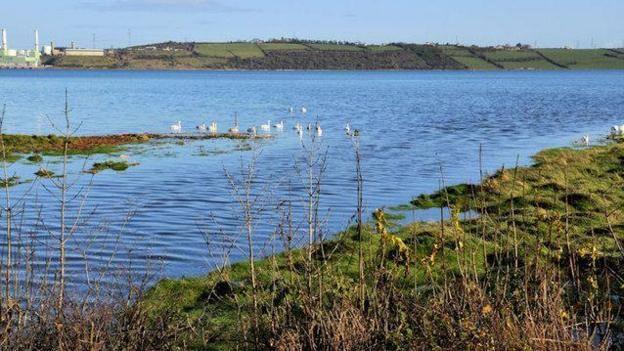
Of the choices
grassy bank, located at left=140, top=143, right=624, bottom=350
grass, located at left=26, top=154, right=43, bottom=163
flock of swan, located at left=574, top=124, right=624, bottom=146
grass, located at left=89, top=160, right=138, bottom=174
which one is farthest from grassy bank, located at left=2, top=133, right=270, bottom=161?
grassy bank, located at left=140, top=143, right=624, bottom=350

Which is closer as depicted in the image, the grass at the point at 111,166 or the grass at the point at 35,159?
the grass at the point at 111,166

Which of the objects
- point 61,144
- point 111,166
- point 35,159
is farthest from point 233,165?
point 61,144

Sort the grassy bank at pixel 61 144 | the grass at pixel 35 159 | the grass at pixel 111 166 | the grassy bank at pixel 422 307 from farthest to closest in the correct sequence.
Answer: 1. the grassy bank at pixel 61 144
2. the grass at pixel 35 159
3. the grass at pixel 111 166
4. the grassy bank at pixel 422 307

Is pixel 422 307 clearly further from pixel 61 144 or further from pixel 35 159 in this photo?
pixel 61 144

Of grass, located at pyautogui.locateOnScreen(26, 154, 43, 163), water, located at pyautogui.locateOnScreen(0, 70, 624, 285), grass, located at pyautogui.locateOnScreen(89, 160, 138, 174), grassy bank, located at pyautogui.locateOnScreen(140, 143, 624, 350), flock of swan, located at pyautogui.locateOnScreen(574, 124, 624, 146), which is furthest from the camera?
flock of swan, located at pyautogui.locateOnScreen(574, 124, 624, 146)

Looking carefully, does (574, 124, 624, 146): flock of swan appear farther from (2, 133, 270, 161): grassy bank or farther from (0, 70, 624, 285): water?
(2, 133, 270, 161): grassy bank

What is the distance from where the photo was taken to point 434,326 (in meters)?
7.46

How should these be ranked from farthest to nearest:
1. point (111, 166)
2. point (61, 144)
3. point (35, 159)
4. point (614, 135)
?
point (614, 135)
point (61, 144)
point (35, 159)
point (111, 166)

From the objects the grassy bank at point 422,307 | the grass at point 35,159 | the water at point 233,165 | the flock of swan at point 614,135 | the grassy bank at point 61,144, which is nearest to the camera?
the grassy bank at point 422,307

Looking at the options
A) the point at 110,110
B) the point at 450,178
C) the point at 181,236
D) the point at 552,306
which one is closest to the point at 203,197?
the point at 181,236

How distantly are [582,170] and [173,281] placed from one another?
18.3m

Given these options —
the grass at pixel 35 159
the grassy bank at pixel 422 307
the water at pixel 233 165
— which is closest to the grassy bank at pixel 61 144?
the grass at pixel 35 159

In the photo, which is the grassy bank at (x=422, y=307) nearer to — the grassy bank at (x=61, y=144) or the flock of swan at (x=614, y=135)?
the grassy bank at (x=61, y=144)

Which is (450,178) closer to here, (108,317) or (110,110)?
(108,317)
